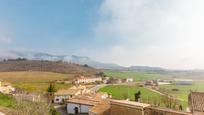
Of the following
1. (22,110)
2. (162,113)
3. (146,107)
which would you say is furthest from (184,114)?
(22,110)

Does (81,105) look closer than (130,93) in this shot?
Yes

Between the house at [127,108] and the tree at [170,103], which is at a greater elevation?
the house at [127,108]

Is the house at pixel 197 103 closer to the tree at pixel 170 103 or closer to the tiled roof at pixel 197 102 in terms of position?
the tiled roof at pixel 197 102

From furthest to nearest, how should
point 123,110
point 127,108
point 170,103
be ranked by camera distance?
point 170,103, point 123,110, point 127,108

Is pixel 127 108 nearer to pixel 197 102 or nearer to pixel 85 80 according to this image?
pixel 197 102

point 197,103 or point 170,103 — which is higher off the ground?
point 197,103

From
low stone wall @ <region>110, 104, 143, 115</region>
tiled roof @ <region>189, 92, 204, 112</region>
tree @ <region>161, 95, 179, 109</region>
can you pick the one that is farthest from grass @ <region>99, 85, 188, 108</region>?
low stone wall @ <region>110, 104, 143, 115</region>

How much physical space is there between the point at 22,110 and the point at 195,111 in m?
14.1

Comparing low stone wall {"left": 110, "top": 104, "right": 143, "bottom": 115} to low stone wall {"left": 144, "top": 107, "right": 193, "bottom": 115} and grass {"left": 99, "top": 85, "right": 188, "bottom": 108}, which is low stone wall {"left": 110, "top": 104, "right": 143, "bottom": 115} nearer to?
low stone wall {"left": 144, "top": 107, "right": 193, "bottom": 115}

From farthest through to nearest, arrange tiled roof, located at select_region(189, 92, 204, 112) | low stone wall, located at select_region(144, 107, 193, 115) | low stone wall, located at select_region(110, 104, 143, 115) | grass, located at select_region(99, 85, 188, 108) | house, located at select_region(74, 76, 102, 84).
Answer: house, located at select_region(74, 76, 102, 84)
grass, located at select_region(99, 85, 188, 108)
tiled roof, located at select_region(189, 92, 204, 112)
low stone wall, located at select_region(110, 104, 143, 115)
low stone wall, located at select_region(144, 107, 193, 115)

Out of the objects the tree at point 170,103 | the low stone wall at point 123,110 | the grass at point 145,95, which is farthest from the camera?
the grass at point 145,95

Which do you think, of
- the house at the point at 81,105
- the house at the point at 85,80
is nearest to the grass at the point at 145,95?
the house at the point at 81,105

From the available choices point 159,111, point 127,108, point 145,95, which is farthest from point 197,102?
point 145,95

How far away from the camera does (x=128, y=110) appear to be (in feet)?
68.4
